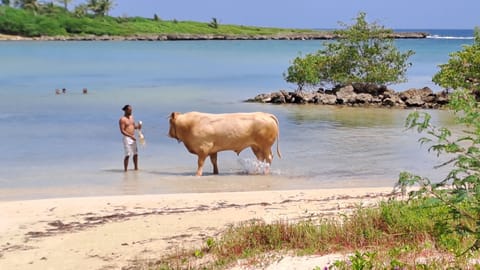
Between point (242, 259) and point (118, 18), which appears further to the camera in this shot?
point (118, 18)

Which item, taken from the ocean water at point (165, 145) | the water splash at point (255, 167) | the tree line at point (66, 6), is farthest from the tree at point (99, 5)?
the water splash at point (255, 167)

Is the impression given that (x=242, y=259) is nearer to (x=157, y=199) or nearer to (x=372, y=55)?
(x=157, y=199)

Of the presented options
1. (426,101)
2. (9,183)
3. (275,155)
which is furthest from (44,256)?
(426,101)

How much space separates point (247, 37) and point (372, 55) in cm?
11080

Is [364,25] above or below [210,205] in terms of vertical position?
above

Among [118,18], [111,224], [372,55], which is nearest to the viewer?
[111,224]

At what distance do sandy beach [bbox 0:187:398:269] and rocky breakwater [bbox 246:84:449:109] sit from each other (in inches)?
718

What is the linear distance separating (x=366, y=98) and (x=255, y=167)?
53.4 feet

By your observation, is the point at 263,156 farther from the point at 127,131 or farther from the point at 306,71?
the point at 306,71

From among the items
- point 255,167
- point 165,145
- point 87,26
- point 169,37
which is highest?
point 87,26

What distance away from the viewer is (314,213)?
32.1 feet

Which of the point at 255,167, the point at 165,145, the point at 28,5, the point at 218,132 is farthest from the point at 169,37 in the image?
the point at 218,132

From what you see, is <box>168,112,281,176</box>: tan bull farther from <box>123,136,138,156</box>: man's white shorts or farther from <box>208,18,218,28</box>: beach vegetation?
<box>208,18,218,28</box>: beach vegetation

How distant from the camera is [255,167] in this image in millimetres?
15586
